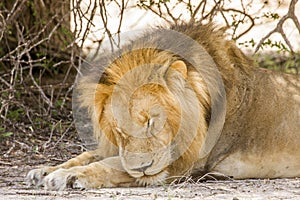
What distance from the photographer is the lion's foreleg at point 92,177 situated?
4.38 meters

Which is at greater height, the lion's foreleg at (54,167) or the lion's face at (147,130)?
the lion's face at (147,130)

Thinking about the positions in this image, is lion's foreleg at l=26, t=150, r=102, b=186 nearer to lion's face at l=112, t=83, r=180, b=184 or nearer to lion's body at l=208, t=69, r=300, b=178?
lion's face at l=112, t=83, r=180, b=184

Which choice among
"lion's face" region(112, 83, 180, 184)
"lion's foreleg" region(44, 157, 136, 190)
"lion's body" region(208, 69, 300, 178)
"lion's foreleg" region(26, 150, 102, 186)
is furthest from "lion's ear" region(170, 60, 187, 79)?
"lion's foreleg" region(26, 150, 102, 186)

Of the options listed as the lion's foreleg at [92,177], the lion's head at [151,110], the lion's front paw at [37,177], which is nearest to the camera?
the lion's head at [151,110]

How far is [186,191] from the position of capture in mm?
4312

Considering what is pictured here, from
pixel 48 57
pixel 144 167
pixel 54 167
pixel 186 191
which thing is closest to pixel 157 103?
pixel 144 167

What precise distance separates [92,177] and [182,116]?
63cm

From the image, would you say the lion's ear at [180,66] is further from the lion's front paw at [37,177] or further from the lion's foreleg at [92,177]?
the lion's front paw at [37,177]

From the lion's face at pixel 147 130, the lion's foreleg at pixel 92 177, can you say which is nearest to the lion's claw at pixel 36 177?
the lion's foreleg at pixel 92 177

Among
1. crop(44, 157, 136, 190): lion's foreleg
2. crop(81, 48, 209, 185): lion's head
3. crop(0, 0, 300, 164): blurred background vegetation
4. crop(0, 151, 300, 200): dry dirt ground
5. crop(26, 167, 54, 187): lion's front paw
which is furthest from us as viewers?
crop(0, 0, 300, 164): blurred background vegetation

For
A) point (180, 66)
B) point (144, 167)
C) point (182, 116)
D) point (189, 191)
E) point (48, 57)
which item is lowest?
point (189, 191)

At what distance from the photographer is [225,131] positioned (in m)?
4.74

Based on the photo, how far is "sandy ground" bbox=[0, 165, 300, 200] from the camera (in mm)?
4168

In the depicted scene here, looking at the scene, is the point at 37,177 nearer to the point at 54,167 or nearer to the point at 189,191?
the point at 54,167
